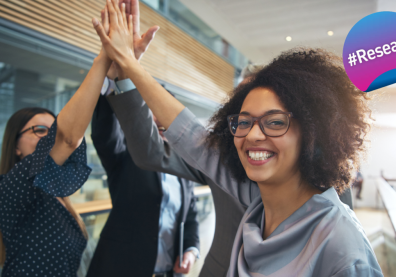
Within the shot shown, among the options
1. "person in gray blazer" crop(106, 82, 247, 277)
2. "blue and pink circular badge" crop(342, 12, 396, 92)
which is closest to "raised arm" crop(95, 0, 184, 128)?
"person in gray blazer" crop(106, 82, 247, 277)

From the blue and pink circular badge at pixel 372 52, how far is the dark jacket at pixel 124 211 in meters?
1.16

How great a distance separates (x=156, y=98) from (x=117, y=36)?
15.0 inches

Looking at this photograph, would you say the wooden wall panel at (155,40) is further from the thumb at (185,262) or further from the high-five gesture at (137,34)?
the thumb at (185,262)

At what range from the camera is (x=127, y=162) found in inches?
67.9

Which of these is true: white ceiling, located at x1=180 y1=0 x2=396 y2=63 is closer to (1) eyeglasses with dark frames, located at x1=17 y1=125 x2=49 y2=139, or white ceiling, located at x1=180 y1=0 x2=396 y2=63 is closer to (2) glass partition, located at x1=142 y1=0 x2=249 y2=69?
(2) glass partition, located at x1=142 y1=0 x2=249 y2=69

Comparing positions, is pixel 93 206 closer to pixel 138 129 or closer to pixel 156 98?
pixel 138 129

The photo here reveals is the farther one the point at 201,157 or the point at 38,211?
the point at 38,211

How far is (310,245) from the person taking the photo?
0.70m

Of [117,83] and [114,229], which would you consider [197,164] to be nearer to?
[117,83]

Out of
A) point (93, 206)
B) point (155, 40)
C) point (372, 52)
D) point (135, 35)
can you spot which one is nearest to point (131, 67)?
point (135, 35)

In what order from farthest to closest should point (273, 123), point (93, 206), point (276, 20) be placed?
point (93, 206) → point (276, 20) → point (273, 123)

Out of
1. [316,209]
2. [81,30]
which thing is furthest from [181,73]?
[316,209]

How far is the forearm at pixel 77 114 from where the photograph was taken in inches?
45.2

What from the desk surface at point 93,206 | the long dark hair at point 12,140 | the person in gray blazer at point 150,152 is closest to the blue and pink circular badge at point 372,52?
the person in gray blazer at point 150,152
